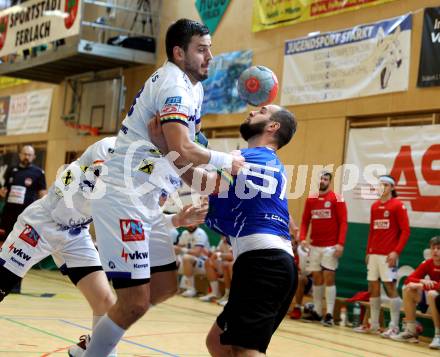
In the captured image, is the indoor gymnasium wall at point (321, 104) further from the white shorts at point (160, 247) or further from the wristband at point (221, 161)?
the wristband at point (221, 161)

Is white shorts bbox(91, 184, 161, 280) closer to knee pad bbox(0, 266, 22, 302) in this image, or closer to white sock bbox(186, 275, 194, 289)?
knee pad bbox(0, 266, 22, 302)

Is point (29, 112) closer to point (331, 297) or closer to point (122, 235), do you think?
point (331, 297)

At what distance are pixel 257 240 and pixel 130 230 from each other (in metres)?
0.76

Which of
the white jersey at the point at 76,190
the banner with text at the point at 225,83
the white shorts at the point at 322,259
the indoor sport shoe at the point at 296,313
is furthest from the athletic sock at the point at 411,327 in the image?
the banner with text at the point at 225,83

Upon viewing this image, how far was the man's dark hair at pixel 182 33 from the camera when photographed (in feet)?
14.1

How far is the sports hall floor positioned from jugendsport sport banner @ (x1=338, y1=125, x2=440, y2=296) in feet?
5.16

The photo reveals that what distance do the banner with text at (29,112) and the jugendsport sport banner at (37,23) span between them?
2.78 meters

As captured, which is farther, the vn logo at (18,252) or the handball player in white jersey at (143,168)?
the vn logo at (18,252)

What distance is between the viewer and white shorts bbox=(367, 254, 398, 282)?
403 inches

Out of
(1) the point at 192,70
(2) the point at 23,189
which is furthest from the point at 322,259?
(1) the point at 192,70

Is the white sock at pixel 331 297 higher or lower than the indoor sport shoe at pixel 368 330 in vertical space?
higher

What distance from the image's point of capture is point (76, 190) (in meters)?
5.11

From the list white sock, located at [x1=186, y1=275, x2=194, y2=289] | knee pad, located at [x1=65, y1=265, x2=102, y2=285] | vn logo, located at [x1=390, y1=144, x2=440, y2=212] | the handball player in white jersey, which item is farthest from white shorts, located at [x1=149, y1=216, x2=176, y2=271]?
white sock, located at [x1=186, y1=275, x2=194, y2=289]

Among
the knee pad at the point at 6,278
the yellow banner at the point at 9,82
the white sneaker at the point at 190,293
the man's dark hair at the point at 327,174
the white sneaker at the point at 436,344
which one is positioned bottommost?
the white sneaker at the point at 190,293
